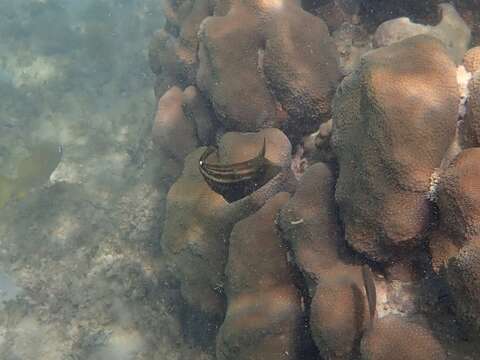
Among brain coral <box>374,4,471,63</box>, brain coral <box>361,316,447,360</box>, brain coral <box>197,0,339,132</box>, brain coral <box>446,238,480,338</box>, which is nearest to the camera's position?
brain coral <box>446,238,480,338</box>

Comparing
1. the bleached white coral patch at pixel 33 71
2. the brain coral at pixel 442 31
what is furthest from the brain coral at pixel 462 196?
the bleached white coral patch at pixel 33 71

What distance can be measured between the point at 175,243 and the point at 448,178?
271cm

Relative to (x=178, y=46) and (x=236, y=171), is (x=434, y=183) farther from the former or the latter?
(x=178, y=46)

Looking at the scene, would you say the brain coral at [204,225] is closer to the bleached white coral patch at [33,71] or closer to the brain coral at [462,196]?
the brain coral at [462,196]

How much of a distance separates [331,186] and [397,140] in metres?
0.91

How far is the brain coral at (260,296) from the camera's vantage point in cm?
350

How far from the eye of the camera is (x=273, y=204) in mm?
3807

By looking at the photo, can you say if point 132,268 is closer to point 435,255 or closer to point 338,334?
point 338,334

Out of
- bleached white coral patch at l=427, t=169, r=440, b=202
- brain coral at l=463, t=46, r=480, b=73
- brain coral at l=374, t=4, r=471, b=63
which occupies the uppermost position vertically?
brain coral at l=463, t=46, r=480, b=73

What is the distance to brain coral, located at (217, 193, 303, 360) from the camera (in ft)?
11.5

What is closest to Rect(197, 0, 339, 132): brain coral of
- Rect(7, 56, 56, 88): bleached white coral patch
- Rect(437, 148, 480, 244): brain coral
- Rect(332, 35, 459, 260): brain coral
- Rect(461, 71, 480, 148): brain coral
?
Rect(332, 35, 459, 260): brain coral

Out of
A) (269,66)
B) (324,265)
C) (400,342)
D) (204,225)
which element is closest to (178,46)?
(269,66)

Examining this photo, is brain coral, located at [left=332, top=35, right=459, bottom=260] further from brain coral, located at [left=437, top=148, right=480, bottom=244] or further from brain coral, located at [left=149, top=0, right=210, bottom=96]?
brain coral, located at [left=149, top=0, right=210, bottom=96]

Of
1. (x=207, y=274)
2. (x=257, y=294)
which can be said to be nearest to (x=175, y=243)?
(x=207, y=274)
